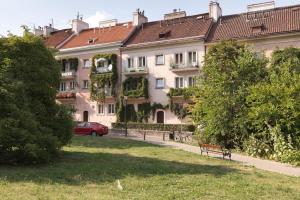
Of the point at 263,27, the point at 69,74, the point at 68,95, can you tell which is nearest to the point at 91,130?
the point at 68,95


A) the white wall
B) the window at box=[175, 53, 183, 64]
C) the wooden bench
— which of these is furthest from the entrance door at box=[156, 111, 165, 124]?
the wooden bench

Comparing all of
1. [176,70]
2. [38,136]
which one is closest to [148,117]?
[176,70]

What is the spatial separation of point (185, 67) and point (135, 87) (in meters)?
6.70

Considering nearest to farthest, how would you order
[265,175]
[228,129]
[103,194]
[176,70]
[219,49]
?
[103,194] → [265,175] → [228,129] → [219,49] → [176,70]

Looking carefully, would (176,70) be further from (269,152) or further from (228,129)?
(269,152)

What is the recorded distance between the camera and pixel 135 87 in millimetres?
47938

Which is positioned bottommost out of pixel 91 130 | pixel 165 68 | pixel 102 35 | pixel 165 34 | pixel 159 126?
pixel 91 130

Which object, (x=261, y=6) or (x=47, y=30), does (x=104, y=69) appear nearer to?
(x=47, y=30)

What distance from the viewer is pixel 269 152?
79.3 feet

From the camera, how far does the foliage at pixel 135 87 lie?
4697 cm

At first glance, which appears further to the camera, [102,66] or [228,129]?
[102,66]

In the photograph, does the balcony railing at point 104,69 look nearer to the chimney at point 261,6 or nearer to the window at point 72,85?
the window at point 72,85

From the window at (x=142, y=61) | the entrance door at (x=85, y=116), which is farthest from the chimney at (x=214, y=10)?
the entrance door at (x=85, y=116)

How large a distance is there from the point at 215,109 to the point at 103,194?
54.7 ft
